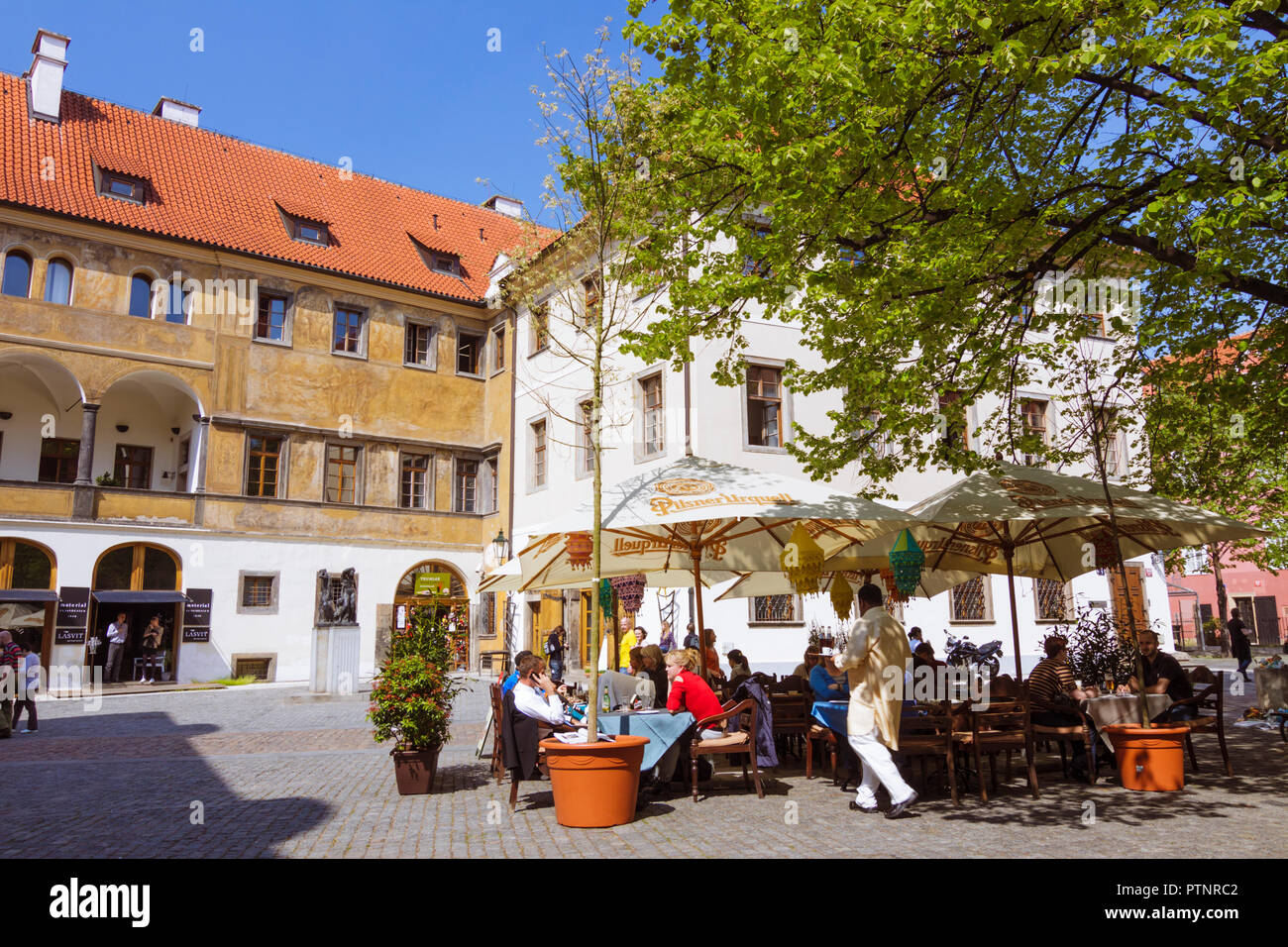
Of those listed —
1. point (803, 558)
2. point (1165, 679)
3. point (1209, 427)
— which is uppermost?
point (1209, 427)

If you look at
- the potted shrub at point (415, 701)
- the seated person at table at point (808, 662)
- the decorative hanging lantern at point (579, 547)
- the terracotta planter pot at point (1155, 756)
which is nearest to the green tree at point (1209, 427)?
the terracotta planter pot at point (1155, 756)

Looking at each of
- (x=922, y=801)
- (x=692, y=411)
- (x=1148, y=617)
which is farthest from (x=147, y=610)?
(x=1148, y=617)

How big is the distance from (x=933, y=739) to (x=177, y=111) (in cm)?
3309

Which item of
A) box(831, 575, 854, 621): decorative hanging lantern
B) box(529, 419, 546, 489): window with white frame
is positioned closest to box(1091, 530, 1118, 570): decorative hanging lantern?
box(831, 575, 854, 621): decorative hanging lantern

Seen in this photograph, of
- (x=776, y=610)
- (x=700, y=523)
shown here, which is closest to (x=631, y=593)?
(x=700, y=523)

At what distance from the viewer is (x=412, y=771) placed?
27.2 ft

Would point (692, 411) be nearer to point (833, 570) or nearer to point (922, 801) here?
point (833, 570)

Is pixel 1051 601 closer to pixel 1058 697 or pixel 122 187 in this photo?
pixel 1058 697

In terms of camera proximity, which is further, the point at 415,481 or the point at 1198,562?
the point at 1198,562

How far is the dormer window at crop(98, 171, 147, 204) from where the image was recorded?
2567 cm

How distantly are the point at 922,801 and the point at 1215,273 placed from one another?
16.7 ft

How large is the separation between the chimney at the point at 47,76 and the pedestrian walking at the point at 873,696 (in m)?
29.2
